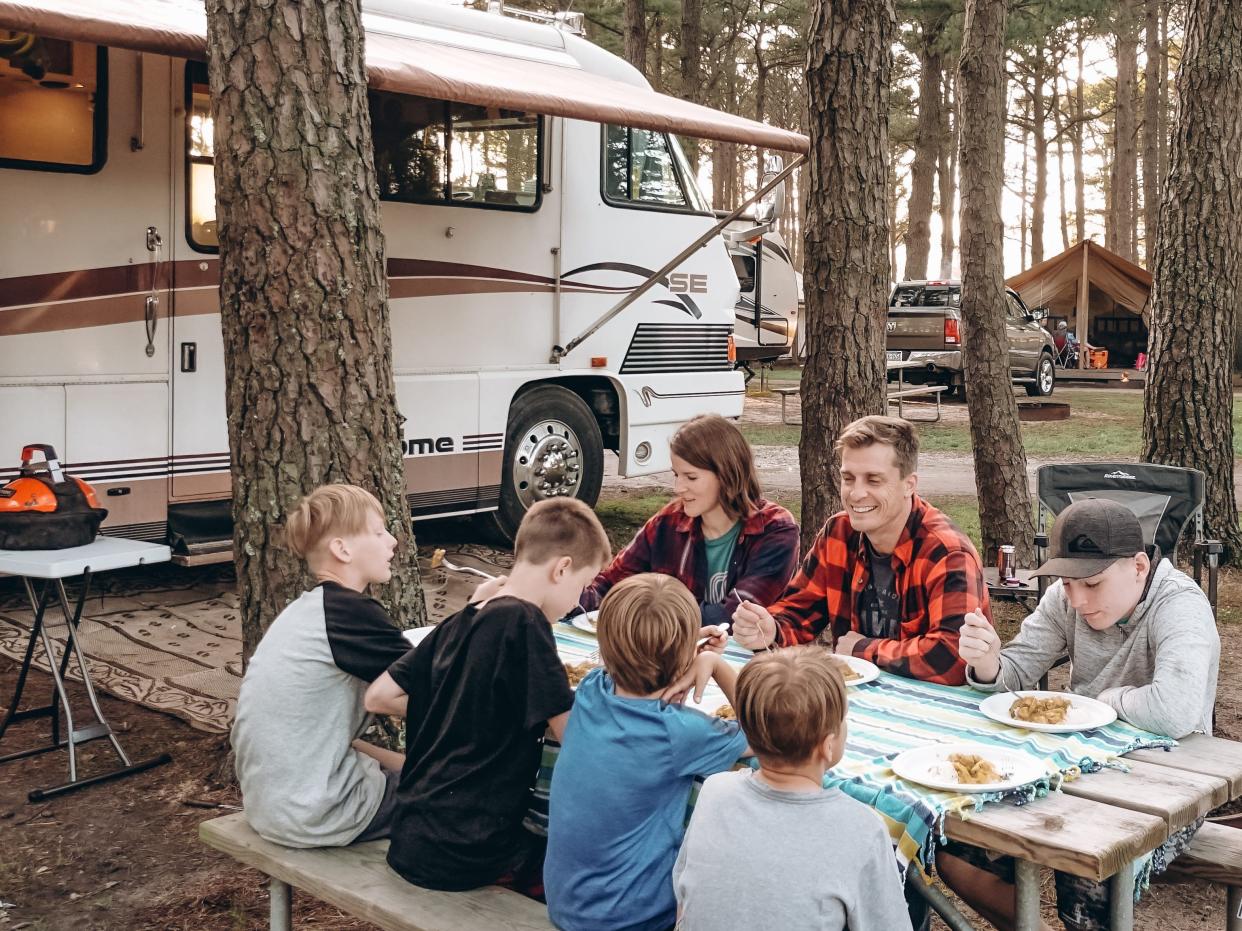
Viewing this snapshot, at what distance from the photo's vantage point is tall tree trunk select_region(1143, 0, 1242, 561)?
745cm

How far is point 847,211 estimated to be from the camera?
5582 mm

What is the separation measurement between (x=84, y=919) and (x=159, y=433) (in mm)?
3183

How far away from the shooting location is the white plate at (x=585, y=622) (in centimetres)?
388

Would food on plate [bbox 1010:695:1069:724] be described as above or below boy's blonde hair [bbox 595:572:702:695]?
below

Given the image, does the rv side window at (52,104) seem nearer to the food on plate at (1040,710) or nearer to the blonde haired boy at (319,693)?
the blonde haired boy at (319,693)

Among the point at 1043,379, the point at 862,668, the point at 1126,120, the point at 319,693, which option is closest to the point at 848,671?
the point at 862,668

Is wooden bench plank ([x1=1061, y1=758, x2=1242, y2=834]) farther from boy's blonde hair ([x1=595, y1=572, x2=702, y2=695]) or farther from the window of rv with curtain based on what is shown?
the window of rv with curtain

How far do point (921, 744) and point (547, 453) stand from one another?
19.0ft

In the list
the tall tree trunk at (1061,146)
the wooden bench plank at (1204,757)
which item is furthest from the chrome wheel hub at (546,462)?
the tall tree trunk at (1061,146)

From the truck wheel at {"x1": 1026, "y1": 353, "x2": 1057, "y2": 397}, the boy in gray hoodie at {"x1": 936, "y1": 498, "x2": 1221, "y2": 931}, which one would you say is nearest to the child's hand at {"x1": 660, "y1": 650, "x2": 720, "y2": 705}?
the boy in gray hoodie at {"x1": 936, "y1": 498, "x2": 1221, "y2": 931}

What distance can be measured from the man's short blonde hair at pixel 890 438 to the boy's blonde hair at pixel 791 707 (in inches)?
54.8

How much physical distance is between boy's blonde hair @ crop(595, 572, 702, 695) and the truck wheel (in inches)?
730

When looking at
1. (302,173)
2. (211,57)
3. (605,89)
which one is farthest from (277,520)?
(605,89)

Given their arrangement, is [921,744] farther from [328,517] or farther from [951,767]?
[328,517]
